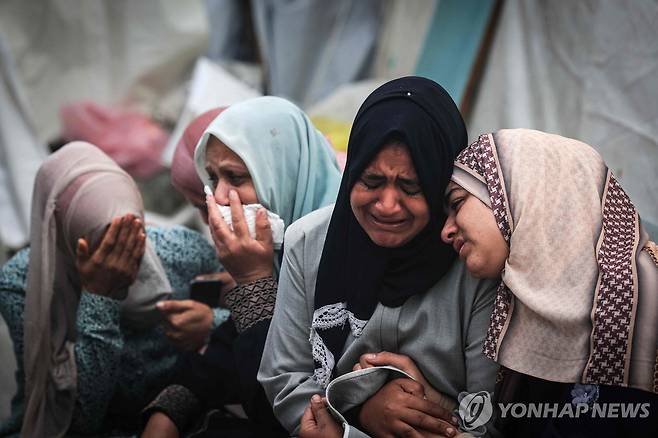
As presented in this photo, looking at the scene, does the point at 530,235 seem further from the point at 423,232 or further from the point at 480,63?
the point at 480,63

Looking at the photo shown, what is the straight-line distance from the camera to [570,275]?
1.47 m

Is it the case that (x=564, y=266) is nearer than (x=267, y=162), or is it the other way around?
(x=564, y=266)

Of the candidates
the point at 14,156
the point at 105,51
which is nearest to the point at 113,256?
the point at 14,156

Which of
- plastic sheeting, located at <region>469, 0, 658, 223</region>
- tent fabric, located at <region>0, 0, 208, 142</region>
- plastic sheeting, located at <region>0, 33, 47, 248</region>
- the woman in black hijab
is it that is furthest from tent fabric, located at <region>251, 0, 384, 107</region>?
the woman in black hijab

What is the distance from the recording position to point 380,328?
5.60 feet

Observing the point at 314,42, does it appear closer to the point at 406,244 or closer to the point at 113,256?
the point at 113,256

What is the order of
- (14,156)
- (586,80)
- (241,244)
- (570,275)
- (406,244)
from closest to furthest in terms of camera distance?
(570,275), (406,244), (241,244), (586,80), (14,156)

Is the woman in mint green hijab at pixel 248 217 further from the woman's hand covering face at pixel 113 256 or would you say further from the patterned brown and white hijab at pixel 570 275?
the patterned brown and white hijab at pixel 570 275

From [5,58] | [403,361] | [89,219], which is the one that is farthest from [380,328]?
[5,58]

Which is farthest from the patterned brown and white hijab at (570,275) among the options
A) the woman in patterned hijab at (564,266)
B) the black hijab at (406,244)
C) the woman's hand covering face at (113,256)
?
the woman's hand covering face at (113,256)

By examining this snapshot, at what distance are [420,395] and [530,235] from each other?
424 mm

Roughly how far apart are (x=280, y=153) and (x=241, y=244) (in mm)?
266

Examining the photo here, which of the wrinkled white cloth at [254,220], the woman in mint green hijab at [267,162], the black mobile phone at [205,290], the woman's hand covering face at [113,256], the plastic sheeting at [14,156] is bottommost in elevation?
the plastic sheeting at [14,156]

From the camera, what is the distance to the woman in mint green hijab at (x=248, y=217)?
199 centimetres
